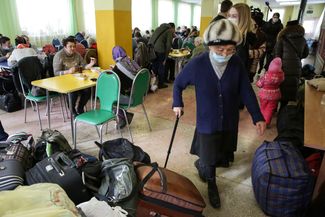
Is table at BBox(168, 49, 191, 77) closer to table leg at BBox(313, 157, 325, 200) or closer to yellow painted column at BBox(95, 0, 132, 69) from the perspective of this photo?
yellow painted column at BBox(95, 0, 132, 69)

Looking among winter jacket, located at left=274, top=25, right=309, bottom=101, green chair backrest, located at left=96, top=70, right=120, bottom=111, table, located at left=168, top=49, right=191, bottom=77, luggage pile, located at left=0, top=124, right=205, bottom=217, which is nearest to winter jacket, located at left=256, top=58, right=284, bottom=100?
winter jacket, located at left=274, top=25, right=309, bottom=101

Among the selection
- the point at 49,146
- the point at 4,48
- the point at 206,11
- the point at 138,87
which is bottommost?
the point at 49,146

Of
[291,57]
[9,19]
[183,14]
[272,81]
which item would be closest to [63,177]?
[272,81]

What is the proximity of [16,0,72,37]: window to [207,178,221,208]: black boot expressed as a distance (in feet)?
23.8

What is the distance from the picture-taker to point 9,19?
22.1 ft

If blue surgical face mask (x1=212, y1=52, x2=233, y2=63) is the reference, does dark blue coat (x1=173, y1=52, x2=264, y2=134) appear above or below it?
below

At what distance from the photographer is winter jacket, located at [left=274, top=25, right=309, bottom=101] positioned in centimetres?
330

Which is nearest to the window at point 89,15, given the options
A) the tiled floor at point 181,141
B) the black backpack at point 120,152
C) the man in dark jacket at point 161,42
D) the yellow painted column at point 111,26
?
the man in dark jacket at point 161,42

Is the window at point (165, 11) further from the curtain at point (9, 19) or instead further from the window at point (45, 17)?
the curtain at point (9, 19)

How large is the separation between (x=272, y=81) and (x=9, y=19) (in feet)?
22.7

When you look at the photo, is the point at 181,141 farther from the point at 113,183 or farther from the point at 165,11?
the point at 165,11

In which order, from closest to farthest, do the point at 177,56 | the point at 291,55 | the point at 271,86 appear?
the point at 271,86
the point at 291,55
the point at 177,56

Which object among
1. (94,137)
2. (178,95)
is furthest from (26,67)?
(178,95)

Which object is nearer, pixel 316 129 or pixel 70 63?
pixel 316 129
